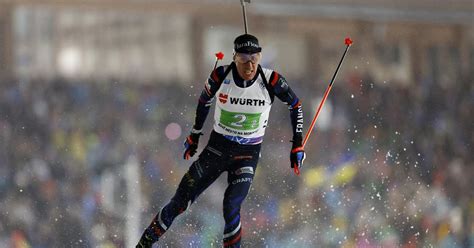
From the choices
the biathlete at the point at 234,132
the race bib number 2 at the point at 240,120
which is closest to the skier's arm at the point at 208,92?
the biathlete at the point at 234,132

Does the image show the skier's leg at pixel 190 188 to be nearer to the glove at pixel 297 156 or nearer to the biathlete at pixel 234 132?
the biathlete at pixel 234 132

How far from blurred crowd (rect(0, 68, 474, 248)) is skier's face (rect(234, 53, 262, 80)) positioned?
11.7 feet

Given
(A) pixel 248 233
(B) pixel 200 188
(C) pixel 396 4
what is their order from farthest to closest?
1. (C) pixel 396 4
2. (A) pixel 248 233
3. (B) pixel 200 188

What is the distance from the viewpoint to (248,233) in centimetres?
962

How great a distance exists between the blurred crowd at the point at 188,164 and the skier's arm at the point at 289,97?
3284 mm

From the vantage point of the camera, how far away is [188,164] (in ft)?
32.4

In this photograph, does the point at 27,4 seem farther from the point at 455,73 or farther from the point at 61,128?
the point at 455,73

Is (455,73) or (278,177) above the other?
(455,73)

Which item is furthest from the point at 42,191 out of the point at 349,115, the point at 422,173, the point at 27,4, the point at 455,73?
the point at 455,73

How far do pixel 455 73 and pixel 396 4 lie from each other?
1103 mm

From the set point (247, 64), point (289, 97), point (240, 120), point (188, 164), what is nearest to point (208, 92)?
point (240, 120)

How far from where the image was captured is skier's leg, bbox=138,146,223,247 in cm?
604

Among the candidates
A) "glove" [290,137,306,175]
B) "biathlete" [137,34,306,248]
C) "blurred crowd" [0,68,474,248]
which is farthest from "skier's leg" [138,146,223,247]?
"blurred crowd" [0,68,474,248]

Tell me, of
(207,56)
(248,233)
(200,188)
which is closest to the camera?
(200,188)
